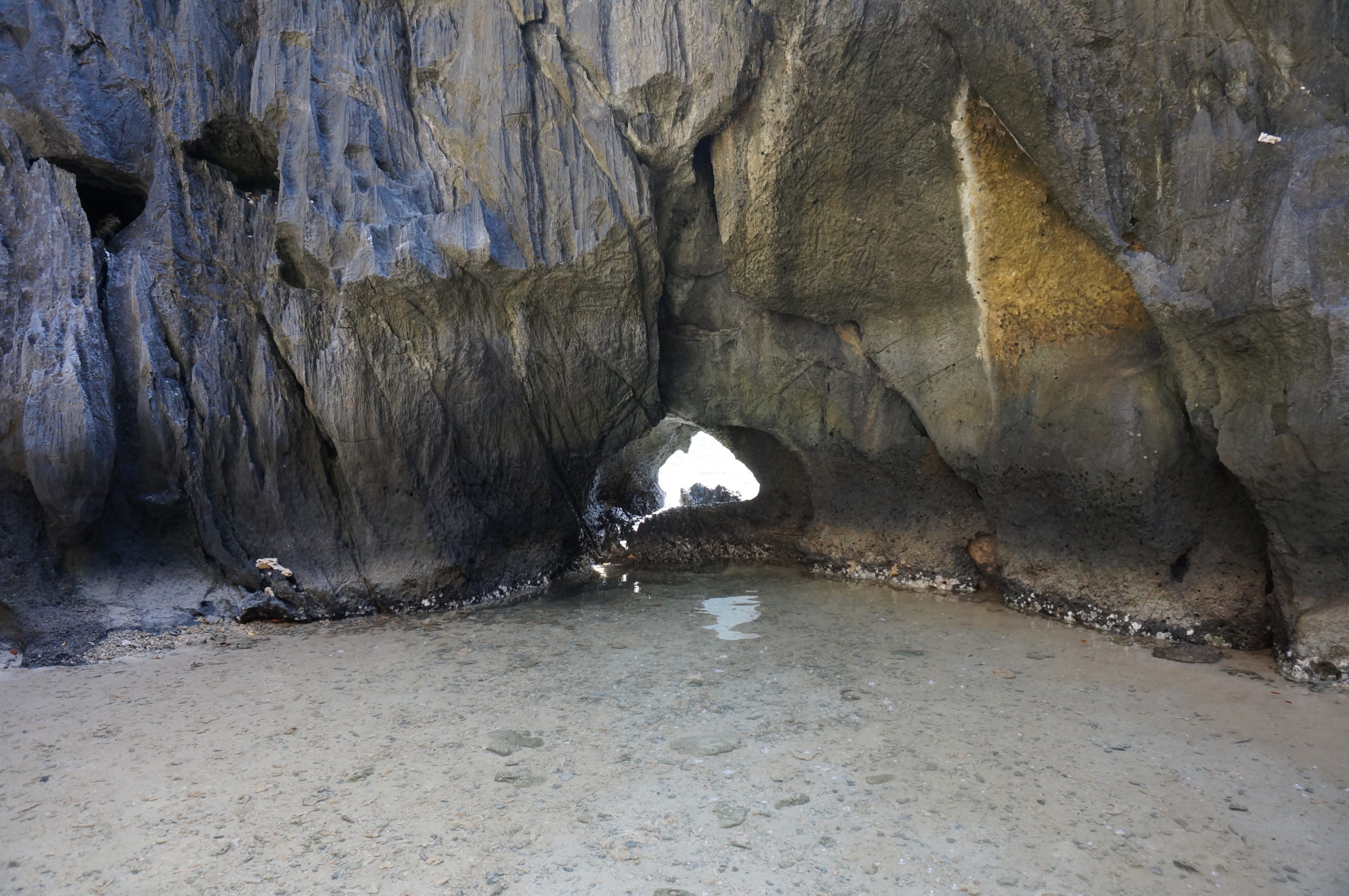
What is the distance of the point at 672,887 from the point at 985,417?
422 centimetres

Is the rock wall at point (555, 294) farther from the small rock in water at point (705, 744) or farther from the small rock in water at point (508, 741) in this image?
the small rock in water at point (705, 744)

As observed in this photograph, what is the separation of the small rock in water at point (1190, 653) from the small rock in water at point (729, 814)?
2911 mm

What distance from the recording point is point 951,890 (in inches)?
101

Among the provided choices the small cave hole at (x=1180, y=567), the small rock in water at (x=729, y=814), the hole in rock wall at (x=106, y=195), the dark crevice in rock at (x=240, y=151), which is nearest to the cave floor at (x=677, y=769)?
the small rock in water at (x=729, y=814)

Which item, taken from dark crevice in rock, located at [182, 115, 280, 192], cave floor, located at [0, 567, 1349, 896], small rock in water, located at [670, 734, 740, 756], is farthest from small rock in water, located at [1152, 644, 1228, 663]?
dark crevice in rock, located at [182, 115, 280, 192]

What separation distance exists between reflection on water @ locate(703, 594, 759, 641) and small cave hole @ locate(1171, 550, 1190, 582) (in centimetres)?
261

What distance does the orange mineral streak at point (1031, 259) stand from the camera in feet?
16.3

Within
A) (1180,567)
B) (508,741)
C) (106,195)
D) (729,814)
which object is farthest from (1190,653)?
→ (106,195)

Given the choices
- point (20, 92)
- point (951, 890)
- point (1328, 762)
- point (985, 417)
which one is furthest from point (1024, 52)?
point (20, 92)

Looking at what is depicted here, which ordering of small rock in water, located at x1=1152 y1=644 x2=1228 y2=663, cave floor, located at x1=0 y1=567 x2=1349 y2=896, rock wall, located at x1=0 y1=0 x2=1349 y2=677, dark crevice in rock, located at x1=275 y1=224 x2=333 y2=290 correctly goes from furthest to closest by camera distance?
dark crevice in rock, located at x1=275 y1=224 x2=333 y2=290 → rock wall, located at x1=0 y1=0 x2=1349 y2=677 → small rock in water, located at x1=1152 y1=644 x2=1228 y2=663 → cave floor, located at x1=0 y1=567 x2=1349 y2=896

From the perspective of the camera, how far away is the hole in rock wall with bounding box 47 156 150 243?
228 inches

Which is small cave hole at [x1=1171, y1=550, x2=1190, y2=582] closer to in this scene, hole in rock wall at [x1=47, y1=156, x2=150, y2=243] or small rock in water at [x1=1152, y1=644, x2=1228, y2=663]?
small rock in water at [x1=1152, y1=644, x2=1228, y2=663]

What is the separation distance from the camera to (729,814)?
9.96ft

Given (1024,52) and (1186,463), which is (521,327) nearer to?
(1024,52)
